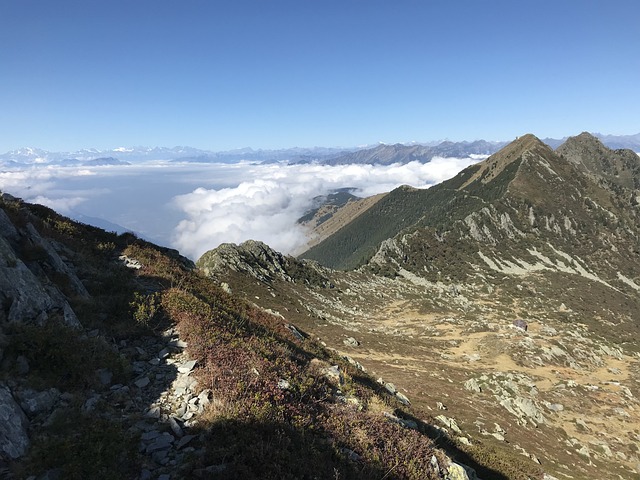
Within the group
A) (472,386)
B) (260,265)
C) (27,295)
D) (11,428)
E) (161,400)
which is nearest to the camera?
(11,428)

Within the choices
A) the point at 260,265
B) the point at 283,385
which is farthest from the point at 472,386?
the point at 260,265

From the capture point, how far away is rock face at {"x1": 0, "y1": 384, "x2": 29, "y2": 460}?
7.54 meters

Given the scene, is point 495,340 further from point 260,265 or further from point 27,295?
point 27,295

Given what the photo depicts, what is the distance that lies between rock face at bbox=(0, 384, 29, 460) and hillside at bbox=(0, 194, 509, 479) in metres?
0.02

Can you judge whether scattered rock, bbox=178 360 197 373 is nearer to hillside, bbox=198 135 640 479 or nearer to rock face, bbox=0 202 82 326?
rock face, bbox=0 202 82 326

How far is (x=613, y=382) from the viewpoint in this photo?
53.0 metres

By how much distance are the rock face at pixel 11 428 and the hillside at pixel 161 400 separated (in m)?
0.02

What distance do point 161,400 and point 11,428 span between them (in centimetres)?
340

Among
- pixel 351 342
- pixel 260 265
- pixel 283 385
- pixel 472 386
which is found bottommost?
pixel 472 386

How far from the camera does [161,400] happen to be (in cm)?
1028


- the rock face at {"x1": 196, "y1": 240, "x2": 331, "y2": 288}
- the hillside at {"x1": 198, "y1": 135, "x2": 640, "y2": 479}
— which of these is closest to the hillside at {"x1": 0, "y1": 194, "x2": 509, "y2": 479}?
the hillside at {"x1": 198, "y1": 135, "x2": 640, "y2": 479}

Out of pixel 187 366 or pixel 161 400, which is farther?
pixel 187 366

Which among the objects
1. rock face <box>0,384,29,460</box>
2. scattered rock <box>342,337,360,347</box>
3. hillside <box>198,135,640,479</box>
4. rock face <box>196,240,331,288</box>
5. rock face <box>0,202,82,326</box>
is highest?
rock face <box>0,202,82,326</box>

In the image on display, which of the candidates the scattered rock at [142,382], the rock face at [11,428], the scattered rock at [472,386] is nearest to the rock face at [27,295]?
the rock face at [11,428]
